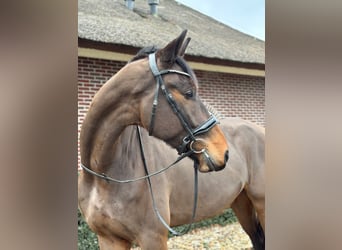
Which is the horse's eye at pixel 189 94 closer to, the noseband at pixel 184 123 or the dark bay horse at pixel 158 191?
the noseband at pixel 184 123

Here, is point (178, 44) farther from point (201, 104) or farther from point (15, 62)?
point (15, 62)

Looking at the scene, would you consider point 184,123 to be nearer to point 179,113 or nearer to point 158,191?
point 179,113

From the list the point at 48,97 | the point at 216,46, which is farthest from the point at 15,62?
the point at 216,46

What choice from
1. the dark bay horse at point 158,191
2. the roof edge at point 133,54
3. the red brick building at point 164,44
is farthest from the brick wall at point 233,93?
the dark bay horse at point 158,191

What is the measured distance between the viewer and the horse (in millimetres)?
1056

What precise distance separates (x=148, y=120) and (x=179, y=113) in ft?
0.32

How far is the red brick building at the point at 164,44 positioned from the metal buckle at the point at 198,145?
1076mm

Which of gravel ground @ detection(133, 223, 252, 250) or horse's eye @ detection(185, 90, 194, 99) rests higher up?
horse's eye @ detection(185, 90, 194, 99)

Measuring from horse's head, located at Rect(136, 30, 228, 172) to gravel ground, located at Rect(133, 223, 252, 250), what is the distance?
5.16 feet

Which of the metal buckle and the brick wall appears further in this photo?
the brick wall

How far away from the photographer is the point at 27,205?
Result: 18.4 inches

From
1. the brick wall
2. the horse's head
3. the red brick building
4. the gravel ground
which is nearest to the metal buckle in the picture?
the horse's head

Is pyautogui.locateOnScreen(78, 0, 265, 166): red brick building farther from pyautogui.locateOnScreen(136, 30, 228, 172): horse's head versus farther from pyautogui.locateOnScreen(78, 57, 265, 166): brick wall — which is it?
pyautogui.locateOnScreen(136, 30, 228, 172): horse's head

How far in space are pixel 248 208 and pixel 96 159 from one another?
1.14 metres
